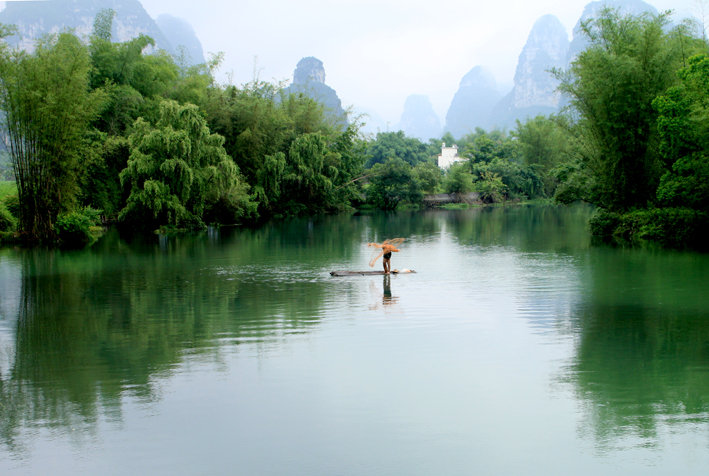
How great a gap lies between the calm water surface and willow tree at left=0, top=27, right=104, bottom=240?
36.4 ft

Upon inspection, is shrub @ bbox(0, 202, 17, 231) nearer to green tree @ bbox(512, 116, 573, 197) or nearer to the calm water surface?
the calm water surface

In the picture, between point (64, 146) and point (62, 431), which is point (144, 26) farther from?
point (62, 431)

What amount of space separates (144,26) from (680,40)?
650 feet

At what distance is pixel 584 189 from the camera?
1257 inches

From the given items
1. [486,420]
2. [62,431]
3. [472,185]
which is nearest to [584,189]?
[486,420]

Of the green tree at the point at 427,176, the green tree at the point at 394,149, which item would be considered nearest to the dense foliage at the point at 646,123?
the green tree at the point at 427,176

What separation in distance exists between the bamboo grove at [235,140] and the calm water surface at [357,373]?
8718 mm

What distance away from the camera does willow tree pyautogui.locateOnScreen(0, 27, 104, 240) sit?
89.2 feet

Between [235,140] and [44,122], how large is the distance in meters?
19.9

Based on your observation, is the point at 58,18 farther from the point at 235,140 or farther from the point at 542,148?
the point at 235,140

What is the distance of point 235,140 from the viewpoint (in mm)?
47094

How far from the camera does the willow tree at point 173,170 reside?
34.8 m

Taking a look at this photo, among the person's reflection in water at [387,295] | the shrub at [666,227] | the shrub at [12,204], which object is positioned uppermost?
the shrub at [12,204]

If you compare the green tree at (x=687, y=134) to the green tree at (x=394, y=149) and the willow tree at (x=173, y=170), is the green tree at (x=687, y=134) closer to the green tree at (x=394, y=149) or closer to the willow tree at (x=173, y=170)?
the willow tree at (x=173, y=170)
